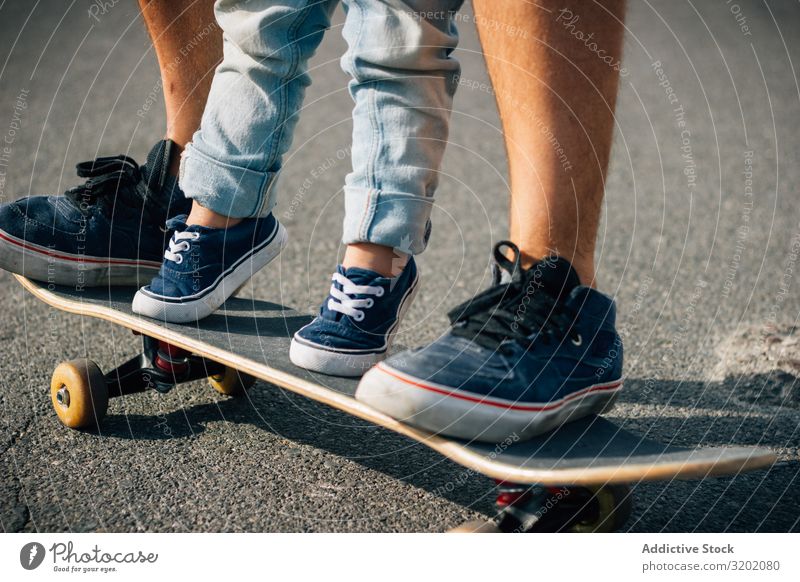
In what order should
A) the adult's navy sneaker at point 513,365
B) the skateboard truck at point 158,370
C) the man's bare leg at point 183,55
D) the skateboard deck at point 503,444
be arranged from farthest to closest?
1. the man's bare leg at point 183,55
2. the skateboard truck at point 158,370
3. the adult's navy sneaker at point 513,365
4. the skateboard deck at point 503,444

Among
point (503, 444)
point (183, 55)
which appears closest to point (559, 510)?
point (503, 444)

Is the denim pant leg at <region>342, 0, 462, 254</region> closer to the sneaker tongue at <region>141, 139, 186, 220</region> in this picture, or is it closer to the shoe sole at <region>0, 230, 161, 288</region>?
the sneaker tongue at <region>141, 139, 186, 220</region>

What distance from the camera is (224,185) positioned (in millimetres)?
2146

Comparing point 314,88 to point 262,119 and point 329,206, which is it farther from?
point 262,119

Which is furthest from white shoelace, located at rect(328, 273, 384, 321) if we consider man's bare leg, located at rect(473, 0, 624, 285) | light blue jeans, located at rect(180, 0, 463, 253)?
man's bare leg, located at rect(473, 0, 624, 285)

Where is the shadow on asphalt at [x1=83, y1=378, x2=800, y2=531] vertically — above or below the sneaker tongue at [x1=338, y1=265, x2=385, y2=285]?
below

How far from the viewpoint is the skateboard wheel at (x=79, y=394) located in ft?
6.90

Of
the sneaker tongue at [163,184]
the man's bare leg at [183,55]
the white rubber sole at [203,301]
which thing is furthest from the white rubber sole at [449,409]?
the man's bare leg at [183,55]

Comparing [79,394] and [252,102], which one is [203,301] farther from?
[252,102]

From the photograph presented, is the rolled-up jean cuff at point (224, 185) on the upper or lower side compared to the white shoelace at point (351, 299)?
upper

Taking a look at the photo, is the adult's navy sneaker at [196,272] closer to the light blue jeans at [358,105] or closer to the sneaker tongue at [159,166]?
the light blue jeans at [358,105]

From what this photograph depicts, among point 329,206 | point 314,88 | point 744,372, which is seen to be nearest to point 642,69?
point 314,88

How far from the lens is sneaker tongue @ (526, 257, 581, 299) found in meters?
1.71
